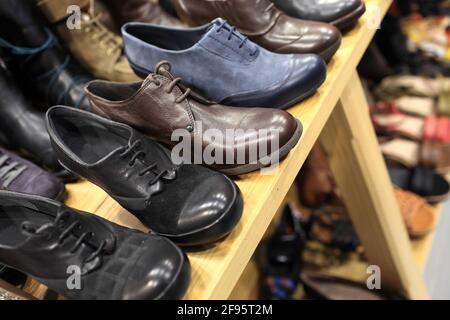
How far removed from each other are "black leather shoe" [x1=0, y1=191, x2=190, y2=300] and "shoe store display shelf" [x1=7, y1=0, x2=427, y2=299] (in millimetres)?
41

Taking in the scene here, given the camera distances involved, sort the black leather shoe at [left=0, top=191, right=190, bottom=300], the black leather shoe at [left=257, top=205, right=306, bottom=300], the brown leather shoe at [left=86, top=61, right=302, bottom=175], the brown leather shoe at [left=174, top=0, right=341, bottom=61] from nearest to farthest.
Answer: the black leather shoe at [left=0, top=191, right=190, bottom=300] → the brown leather shoe at [left=86, top=61, right=302, bottom=175] → the brown leather shoe at [left=174, top=0, right=341, bottom=61] → the black leather shoe at [left=257, top=205, right=306, bottom=300]

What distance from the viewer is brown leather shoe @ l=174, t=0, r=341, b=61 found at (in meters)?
0.66

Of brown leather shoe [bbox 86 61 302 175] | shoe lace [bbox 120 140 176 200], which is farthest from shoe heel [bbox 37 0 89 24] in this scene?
shoe lace [bbox 120 140 176 200]

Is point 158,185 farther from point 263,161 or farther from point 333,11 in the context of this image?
point 333,11

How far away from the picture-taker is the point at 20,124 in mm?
716

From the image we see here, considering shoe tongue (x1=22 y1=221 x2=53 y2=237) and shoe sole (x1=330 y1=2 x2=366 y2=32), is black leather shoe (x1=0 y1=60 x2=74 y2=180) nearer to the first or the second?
shoe tongue (x1=22 y1=221 x2=53 y2=237)

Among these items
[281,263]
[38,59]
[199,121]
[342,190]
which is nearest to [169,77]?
[199,121]

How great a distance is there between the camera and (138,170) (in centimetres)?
52

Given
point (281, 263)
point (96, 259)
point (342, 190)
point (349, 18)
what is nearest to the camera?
point (96, 259)

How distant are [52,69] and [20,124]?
11 centimetres

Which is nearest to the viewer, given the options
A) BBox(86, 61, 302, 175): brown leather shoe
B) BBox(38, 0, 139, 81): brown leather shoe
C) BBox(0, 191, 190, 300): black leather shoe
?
BBox(0, 191, 190, 300): black leather shoe

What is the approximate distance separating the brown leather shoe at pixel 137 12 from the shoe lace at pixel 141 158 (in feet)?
1.26

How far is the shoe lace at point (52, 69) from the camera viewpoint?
0.73 m

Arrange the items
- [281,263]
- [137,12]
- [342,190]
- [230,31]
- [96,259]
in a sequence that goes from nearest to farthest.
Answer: [96,259] → [230,31] → [137,12] → [342,190] → [281,263]
